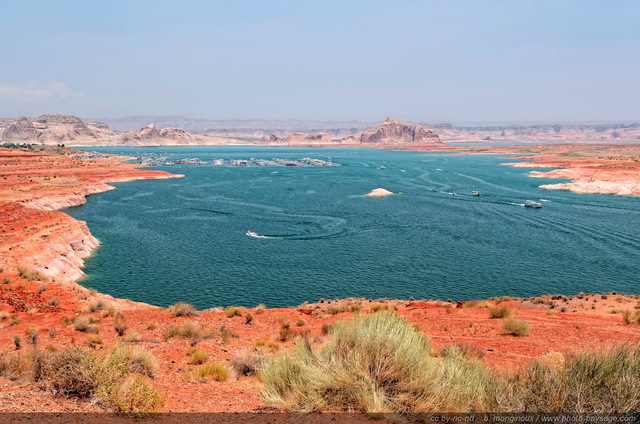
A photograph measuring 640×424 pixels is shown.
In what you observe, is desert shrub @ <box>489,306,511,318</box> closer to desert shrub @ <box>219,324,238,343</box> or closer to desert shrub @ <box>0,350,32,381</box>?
desert shrub @ <box>219,324,238,343</box>

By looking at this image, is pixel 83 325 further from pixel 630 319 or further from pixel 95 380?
pixel 630 319

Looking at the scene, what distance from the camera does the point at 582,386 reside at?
8.01m

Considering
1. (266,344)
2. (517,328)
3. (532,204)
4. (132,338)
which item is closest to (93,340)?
(132,338)

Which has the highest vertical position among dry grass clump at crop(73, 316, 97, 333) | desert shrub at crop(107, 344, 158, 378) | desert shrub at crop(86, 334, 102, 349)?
desert shrub at crop(107, 344, 158, 378)

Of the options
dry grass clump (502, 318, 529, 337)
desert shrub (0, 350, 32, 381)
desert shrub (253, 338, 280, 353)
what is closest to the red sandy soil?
desert shrub (253, 338, 280, 353)

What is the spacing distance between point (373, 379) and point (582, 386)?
4097 millimetres

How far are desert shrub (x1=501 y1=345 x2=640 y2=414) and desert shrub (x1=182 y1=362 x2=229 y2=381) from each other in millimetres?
7505

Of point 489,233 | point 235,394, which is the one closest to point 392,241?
point 489,233

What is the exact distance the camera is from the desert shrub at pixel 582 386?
7555 mm

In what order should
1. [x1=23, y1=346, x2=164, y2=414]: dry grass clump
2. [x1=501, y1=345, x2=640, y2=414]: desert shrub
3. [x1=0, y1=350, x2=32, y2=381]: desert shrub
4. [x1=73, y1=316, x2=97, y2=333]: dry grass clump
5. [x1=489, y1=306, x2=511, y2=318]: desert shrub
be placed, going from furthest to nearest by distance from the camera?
1. [x1=489, y1=306, x2=511, y2=318]: desert shrub
2. [x1=73, y1=316, x2=97, y2=333]: dry grass clump
3. [x1=0, y1=350, x2=32, y2=381]: desert shrub
4. [x1=23, y1=346, x2=164, y2=414]: dry grass clump
5. [x1=501, y1=345, x2=640, y2=414]: desert shrub

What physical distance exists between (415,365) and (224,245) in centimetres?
4129

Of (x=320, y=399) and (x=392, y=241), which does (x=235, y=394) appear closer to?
(x=320, y=399)

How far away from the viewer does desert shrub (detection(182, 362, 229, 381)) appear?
11.7m

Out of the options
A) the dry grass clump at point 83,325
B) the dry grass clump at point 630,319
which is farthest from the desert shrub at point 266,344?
the dry grass clump at point 630,319
